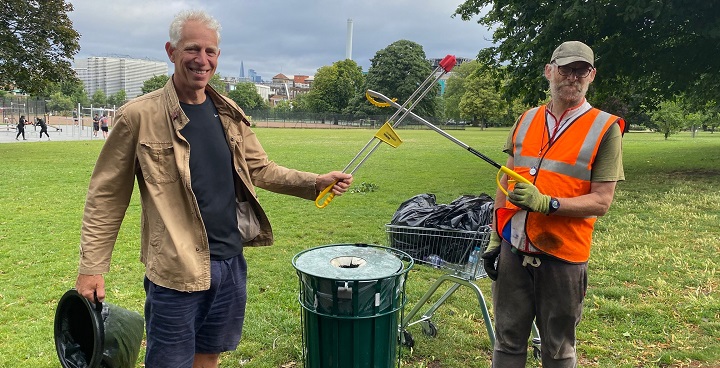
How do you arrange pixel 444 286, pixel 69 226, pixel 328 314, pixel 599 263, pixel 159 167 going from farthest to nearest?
pixel 69 226, pixel 599 263, pixel 444 286, pixel 328 314, pixel 159 167

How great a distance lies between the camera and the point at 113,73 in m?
155

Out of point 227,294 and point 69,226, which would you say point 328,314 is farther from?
point 69,226

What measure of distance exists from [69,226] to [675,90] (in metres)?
15.6

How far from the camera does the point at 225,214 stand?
2.48 meters

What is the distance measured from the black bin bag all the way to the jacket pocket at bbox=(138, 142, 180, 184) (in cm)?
173

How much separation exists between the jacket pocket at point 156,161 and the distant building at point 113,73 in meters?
164

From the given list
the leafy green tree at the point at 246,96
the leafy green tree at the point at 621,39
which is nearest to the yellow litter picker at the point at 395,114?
the leafy green tree at the point at 621,39

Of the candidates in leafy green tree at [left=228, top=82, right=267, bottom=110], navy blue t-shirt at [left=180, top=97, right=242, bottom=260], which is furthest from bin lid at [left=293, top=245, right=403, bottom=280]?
leafy green tree at [left=228, top=82, right=267, bottom=110]

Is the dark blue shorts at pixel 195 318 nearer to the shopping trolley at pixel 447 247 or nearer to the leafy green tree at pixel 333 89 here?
the shopping trolley at pixel 447 247

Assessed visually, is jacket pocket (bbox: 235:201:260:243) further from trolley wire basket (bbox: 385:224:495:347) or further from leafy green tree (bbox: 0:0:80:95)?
leafy green tree (bbox: 0:0:80:95)

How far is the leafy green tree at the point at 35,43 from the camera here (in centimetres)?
1914

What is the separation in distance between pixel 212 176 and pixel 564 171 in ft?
5.80

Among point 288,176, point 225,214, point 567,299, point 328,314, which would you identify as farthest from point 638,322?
point 225,214

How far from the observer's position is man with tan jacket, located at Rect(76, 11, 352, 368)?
2277mm
